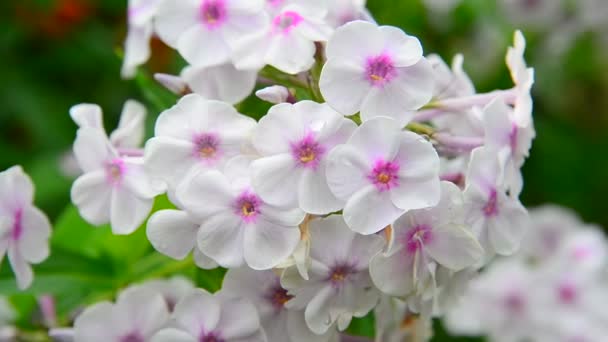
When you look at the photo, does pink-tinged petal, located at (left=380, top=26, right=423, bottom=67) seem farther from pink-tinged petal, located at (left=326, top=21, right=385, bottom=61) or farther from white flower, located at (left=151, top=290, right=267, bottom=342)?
white flower, located at (left=151, top=290, right=267, bottom=342)

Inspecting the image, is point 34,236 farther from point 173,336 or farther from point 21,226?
point 173,336

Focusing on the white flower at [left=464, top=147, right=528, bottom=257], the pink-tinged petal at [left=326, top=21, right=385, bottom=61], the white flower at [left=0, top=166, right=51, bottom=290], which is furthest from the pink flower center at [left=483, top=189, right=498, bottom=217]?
the white flower at [left=0, top=166, right=51, bottom=290]

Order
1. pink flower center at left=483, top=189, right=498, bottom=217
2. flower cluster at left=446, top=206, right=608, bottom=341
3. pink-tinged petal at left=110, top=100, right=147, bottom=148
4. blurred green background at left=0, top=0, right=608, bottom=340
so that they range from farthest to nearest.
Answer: blurred green background at left=0, top=0, right=608, bottom=340
flower cluster at left=446, top=206, right=608, bottom=341
pink-tinged petal at left=110, top=100, right=147, bottom=148
pink flower center at left=483, top=189, right=498, bottom=217

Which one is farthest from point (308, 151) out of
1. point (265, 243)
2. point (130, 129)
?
point (130, 129)

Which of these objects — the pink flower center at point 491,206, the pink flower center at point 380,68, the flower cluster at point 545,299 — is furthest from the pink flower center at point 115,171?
the flower cluster at point 545,299

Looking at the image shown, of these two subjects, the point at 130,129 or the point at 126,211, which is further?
the point at 130,129

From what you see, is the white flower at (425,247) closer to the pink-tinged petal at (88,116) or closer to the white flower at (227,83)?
the white flower at (227,83)
